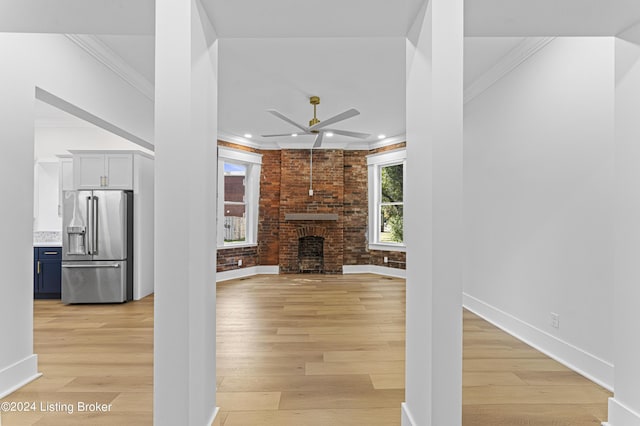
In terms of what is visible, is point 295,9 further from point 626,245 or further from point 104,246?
point 104,246

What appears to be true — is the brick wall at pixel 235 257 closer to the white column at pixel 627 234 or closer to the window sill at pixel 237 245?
the window sill at pixel 237 245

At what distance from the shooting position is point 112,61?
325cm

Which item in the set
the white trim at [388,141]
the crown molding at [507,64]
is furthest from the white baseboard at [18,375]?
the white trim at [388,141]

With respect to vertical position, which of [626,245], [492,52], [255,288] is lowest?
[255,288]

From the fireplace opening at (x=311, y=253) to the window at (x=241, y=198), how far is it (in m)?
1.05

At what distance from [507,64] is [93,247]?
18.3 ft

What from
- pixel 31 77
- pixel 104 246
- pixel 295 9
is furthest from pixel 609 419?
pixel 104 246

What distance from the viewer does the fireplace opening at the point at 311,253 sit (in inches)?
288

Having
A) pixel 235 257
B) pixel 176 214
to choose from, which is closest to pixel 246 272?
pixel 235 257

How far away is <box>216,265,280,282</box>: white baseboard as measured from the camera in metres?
6.47

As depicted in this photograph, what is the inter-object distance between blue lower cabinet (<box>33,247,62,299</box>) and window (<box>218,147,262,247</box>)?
271cm

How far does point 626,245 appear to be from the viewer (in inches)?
71.0

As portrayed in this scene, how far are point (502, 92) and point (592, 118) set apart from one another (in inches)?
47.7

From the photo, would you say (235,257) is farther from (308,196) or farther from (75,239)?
(75,239)
